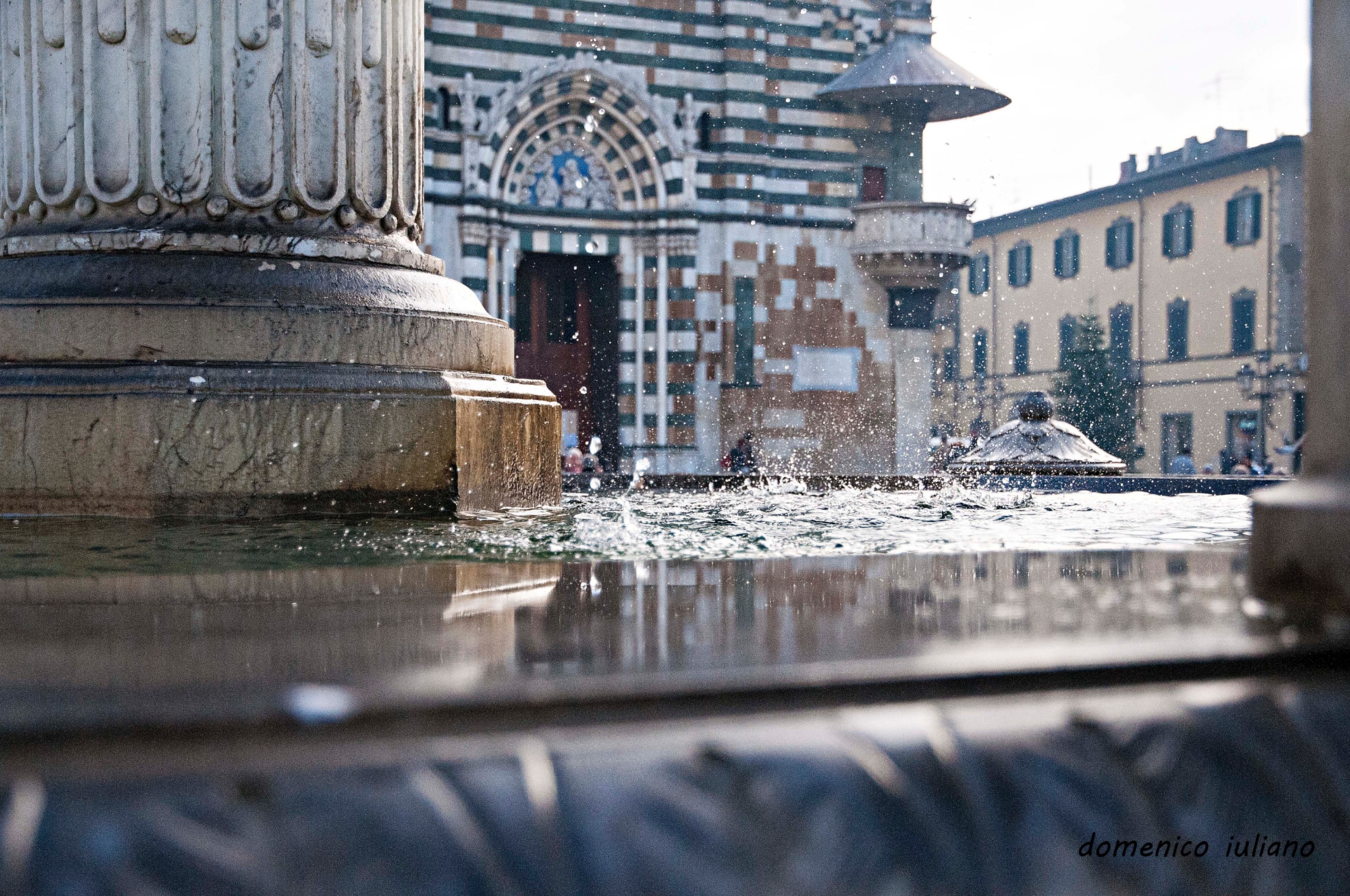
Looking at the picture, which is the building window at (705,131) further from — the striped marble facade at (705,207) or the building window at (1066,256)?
the building window at (1066,256)

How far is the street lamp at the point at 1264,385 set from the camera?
95.7ft

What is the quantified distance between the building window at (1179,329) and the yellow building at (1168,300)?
0.13 ft

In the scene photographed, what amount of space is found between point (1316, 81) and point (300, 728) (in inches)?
46.8

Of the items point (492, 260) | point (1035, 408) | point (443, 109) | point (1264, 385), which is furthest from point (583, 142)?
point (1264, 385)

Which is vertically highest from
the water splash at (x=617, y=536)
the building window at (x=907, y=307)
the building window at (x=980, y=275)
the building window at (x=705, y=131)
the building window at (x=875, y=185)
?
the building window at (x=980, y=275)

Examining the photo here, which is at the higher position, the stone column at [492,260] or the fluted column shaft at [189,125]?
the stone column at [492,260]

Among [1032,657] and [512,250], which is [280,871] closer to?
[1032,657]

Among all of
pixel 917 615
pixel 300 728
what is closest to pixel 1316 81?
pixel 917 615

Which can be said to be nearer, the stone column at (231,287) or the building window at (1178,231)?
the stone column at (231,287)

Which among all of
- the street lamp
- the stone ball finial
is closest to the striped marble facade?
the stone ball finial

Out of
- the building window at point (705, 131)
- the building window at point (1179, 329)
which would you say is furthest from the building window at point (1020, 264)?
the building window at point (705, 131)

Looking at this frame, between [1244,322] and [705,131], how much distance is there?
1916 centimetres

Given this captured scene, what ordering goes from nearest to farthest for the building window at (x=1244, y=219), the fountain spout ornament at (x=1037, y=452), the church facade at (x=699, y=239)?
the fountain spout ornament at (x=1037, y=452) → the church facade at (x=699, y=239) → the building window at (x=1244, y=219)

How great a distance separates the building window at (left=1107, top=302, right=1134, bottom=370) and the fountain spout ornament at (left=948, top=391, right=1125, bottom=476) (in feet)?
95.2
